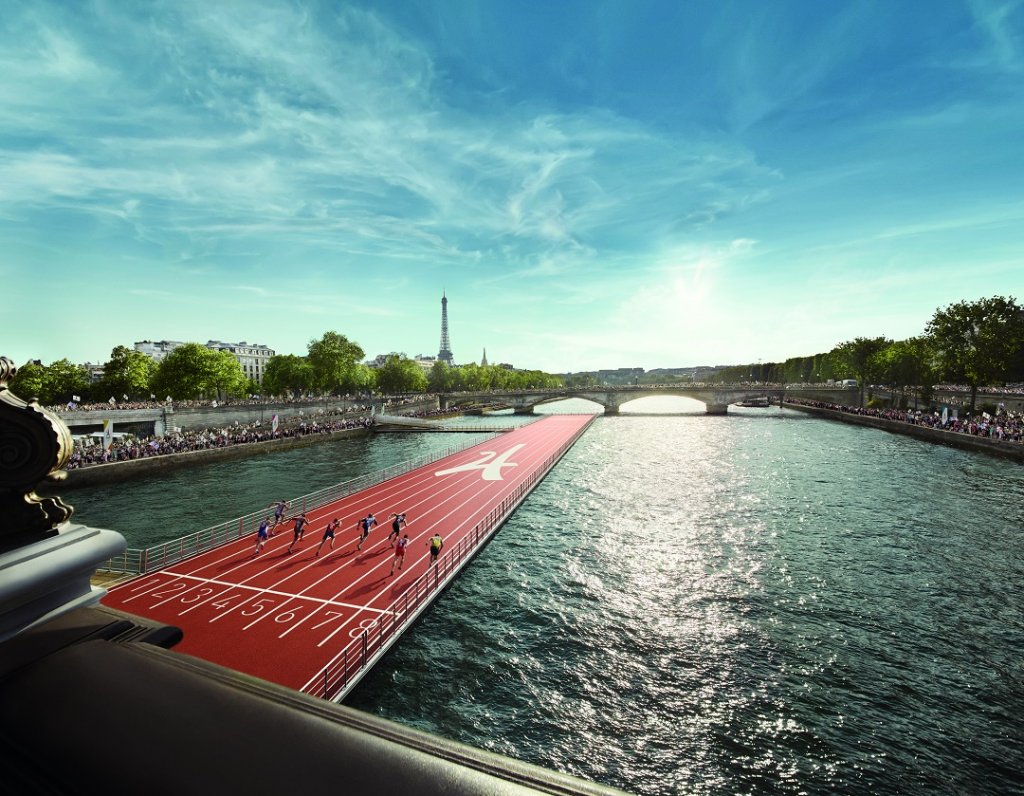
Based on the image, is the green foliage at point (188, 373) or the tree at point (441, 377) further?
the tree at point (441, 377)

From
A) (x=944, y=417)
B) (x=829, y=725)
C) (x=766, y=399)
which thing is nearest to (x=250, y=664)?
(x=829, y=725)

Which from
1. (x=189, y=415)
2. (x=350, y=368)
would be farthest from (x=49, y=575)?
(x=350, y=368)

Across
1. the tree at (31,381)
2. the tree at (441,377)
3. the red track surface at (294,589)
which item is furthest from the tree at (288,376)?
the red track surface at (294,589)

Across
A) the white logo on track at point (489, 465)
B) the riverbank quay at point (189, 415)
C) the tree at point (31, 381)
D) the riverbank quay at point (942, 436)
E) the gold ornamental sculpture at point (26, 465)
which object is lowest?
the white logo on track at point (489, 465)

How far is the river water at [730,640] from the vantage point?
11.7 meters

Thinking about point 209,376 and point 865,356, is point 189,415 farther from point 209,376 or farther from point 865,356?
point 865,356

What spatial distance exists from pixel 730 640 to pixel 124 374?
86.4 metres

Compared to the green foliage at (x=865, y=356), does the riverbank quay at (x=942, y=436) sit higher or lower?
lower

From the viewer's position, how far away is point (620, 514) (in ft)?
98.6

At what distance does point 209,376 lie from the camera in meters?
73.3

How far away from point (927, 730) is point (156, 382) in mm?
88312

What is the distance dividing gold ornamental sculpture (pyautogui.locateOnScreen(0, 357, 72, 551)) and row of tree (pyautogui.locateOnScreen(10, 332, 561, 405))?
54.2 m

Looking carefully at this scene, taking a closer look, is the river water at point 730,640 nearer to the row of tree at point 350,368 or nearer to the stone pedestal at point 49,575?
the stone pedestal at point 49,575

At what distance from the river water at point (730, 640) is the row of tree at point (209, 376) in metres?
43.3
